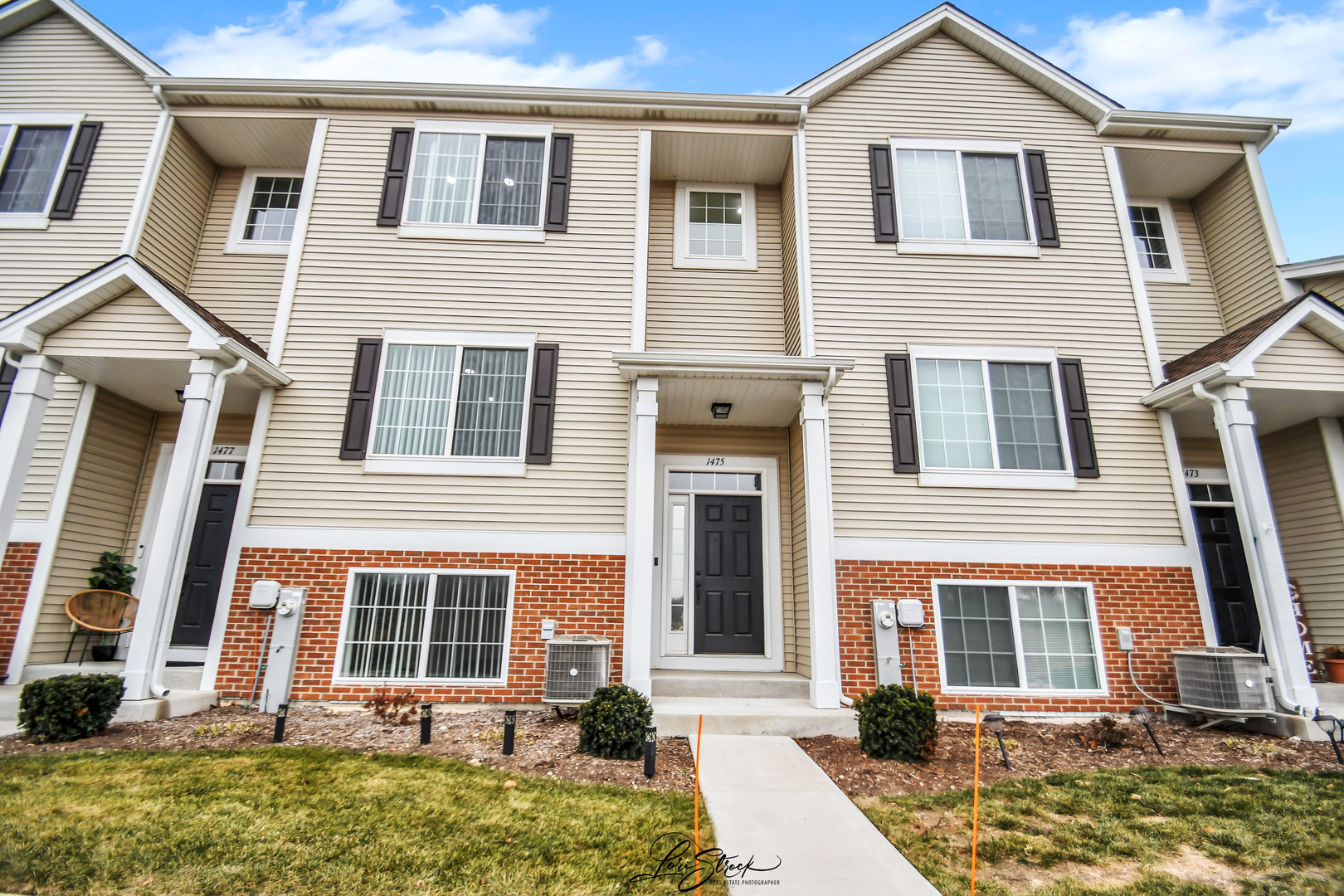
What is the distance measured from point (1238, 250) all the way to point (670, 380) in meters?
8.56

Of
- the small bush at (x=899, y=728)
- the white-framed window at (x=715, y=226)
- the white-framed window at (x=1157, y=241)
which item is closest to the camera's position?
the small bush at (x=899, y=728)

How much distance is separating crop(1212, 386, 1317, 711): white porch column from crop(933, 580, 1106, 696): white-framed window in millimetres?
1507

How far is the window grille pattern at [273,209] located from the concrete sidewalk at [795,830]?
9.13 m

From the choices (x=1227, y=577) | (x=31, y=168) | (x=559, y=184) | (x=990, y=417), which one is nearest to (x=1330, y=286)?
(x=1227, y=577)

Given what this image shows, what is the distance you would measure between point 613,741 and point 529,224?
6434mm

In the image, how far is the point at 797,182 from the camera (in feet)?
27.9

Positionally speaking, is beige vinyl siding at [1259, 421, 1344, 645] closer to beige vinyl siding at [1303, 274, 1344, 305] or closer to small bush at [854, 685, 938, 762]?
beige vinyl siding at [1303, 274, 1344, 305]

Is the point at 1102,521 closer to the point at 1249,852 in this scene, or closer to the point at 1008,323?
the point at 1008,323

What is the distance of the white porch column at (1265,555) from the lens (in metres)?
6.31

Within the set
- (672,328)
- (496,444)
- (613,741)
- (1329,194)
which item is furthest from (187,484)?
(1329,194)

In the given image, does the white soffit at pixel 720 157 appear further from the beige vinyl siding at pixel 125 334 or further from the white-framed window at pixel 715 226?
the beige vinyl siding at pixel 125 334

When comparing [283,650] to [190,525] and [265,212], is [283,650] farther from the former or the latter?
[265,212]

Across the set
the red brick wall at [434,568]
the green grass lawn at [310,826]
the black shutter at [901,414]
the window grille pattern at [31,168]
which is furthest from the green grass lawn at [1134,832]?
the window grille pattern at [31,168]

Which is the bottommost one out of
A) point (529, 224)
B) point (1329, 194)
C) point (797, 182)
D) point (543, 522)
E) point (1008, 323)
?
point (543, 522)
